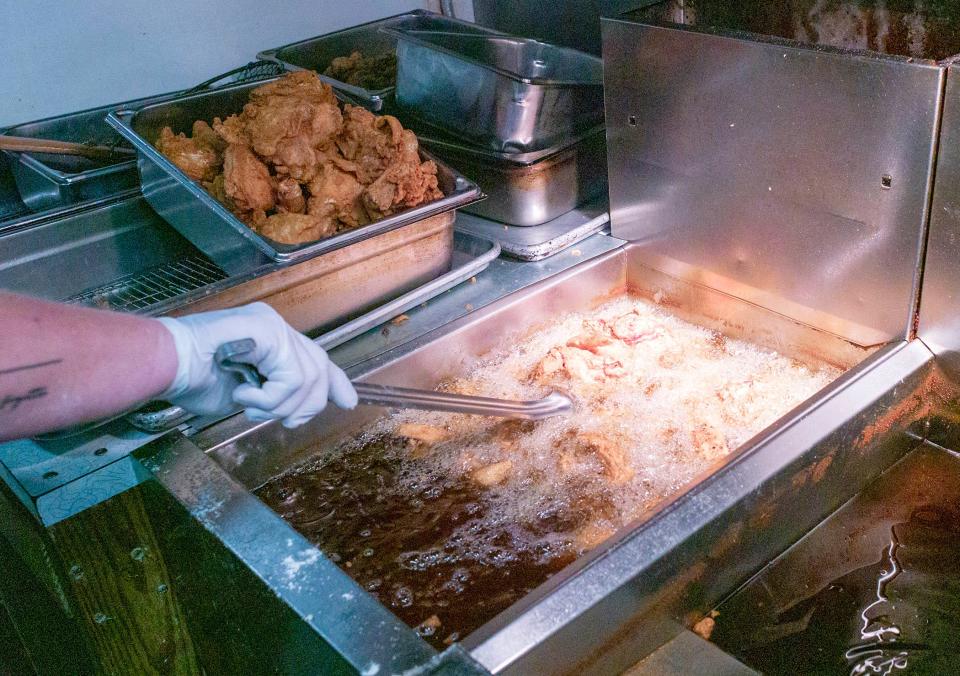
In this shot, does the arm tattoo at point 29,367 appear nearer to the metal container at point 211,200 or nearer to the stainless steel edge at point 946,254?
the metal container at point 211,200

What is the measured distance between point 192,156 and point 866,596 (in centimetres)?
170

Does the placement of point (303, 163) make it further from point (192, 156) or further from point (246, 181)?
point (192, 156)

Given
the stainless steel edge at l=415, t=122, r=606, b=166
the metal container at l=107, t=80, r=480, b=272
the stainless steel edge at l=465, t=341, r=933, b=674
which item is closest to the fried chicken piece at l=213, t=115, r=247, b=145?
the metal container at l=107, t=80, r=480, b=272

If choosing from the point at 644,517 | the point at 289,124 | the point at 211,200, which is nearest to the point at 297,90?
the point at 289,124

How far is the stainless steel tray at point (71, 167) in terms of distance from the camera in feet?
7.29

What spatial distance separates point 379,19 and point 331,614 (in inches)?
105

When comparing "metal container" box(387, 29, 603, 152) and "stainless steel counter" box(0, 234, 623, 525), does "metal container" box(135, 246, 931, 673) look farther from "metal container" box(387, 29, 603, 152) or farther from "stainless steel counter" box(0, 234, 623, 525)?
"metal container" box(387, 29, 603, 152)

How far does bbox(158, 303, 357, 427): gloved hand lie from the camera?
1229mm

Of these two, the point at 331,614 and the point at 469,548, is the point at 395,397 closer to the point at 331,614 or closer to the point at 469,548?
the point at 469,548

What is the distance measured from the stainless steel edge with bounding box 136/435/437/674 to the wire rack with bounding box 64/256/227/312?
0.62 meters

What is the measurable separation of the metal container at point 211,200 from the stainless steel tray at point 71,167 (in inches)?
2.9

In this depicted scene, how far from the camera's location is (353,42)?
3.10 m

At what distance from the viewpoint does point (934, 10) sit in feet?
5.68

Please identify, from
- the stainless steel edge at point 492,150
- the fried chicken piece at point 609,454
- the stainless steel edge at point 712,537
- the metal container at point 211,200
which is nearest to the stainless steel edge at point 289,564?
the stainless steel edge at point 712,537
